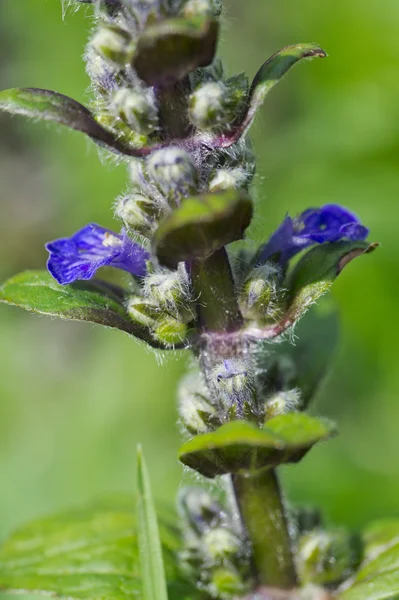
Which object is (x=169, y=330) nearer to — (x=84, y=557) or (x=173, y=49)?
(x=173, y=49)

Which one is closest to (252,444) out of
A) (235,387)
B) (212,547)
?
(235,387)

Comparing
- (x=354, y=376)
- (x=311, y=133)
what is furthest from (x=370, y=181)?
(x=354, y=376)

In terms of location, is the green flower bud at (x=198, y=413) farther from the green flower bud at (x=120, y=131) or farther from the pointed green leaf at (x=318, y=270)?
the green flower bud at (x=120, y=131)

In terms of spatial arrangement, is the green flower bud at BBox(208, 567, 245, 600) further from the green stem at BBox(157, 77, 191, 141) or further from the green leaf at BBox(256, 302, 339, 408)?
the green stem at BBox(157, 77, 191, 141)

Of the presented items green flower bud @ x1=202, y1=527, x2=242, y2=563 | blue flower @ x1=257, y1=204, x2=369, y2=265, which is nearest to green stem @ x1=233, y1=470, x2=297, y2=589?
green flower bud @ x1=202, y1=527, x2=242, y2=563

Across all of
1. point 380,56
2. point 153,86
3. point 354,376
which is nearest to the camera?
point 153,86

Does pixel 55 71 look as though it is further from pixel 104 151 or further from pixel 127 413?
pixel 104 151

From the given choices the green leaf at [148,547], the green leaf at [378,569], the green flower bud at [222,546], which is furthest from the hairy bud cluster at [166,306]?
the green leaf at [378,569]
